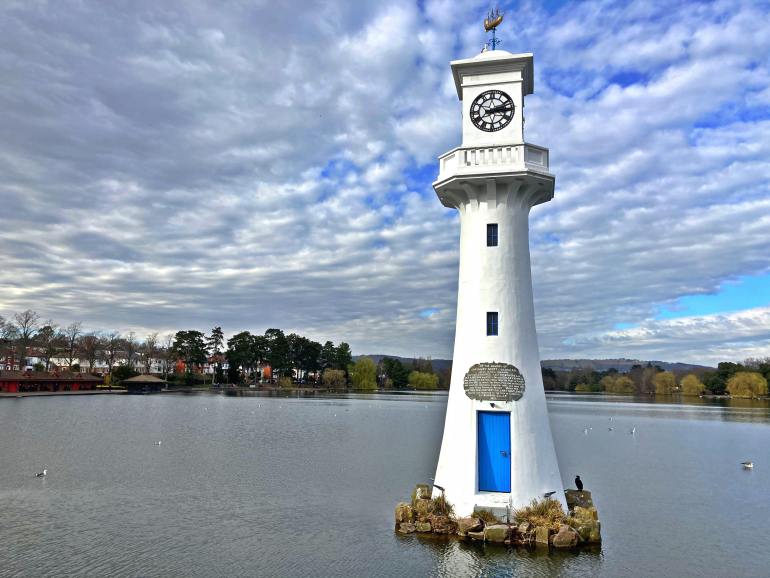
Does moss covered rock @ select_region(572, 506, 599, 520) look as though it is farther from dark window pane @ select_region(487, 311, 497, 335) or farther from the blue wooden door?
dark window pane @ select_region(487, 311, 497, 335)

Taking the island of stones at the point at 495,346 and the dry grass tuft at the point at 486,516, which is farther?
the island of stones at the point at 495,346

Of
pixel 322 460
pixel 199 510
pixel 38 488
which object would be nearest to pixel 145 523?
pixel 199 510

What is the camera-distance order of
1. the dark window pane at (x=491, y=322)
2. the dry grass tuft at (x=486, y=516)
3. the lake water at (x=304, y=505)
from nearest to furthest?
the lake water at (x=304, y=505) → the dry grass tuft at (x=486, y=516) → the dark window pane at (x=491, y=322)

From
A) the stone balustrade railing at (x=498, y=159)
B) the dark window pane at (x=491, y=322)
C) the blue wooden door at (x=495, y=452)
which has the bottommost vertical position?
the blue wooden door at (x=495, y=452)

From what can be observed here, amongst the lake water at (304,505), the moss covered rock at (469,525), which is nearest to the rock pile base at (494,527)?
the moss covered rock at (469,525)

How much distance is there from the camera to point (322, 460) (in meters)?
31.9

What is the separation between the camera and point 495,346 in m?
16.6

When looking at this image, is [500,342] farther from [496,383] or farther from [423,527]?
[423,527]

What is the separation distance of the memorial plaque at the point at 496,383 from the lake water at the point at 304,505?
4048 millimetres

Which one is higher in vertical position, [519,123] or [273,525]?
[519,123]

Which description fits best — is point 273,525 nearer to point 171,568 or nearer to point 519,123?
point 171,568

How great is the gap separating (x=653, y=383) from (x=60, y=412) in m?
146

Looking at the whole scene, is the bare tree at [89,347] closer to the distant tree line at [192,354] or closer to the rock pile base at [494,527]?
the distant tree line at [192,354]

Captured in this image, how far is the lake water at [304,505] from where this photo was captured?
14.8 m
